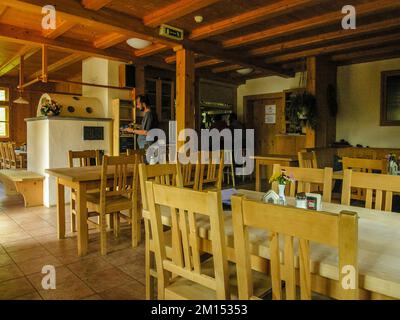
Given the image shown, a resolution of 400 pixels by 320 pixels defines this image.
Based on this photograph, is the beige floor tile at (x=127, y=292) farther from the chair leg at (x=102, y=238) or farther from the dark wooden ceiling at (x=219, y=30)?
Answer: the dark wooden ceiling at (x=219, y=30)

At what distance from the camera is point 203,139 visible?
6836 mm

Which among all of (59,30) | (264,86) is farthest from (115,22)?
(264,86)

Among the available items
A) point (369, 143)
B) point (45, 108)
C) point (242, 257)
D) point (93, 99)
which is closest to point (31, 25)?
point (45, 108)

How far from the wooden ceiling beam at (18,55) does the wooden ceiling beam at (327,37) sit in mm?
3954

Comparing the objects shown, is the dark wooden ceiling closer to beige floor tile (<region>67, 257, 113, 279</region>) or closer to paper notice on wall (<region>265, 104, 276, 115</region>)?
paper notice on wall (<region>265, 104, 276, 115</region>)

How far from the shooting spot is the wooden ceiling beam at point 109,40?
4.47 m

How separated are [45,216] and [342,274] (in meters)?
4.07

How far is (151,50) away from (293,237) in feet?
15.5

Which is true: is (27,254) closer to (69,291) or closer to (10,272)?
(10,272)

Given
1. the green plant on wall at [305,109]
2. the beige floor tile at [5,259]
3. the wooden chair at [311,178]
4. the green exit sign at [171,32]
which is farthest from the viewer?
the green plant on wall at [305,109]

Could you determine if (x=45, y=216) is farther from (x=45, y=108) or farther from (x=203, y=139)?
(x=203, y=139)

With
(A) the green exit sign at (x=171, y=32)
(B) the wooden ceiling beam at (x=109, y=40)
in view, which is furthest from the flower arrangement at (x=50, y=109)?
(A) the green exit sign at (x=171, y=32)

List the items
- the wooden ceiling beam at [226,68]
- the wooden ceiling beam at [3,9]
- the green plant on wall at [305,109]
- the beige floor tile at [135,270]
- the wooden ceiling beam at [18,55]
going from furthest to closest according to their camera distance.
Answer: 1. the wooden ceiling beam at [226,68]
2. the wooden ceiling beam at [18,55]
3. the green plant on wall at [305,109]
4. the wooden ceiling beam at [3,9]
5. the beige floor tile at [135,270]
